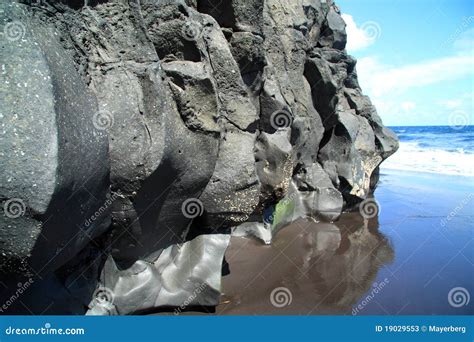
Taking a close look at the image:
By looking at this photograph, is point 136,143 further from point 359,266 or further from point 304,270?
point 359,266

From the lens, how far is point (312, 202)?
31.1 ft

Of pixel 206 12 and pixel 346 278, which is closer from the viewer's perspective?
pixel 206 12

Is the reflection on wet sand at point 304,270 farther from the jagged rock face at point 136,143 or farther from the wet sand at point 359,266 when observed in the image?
the jagged rock face at point 136,143

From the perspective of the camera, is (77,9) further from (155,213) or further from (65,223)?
(155,213)

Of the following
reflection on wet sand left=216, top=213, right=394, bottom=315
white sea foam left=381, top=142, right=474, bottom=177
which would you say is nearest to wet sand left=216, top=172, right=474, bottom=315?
reflection on wet sand left=216, top=213, right=394, bottom=315

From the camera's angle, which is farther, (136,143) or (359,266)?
(359,266)

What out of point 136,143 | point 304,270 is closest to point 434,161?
point 304,270

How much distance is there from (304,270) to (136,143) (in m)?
3.79

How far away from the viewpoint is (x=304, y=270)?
6.32 metres

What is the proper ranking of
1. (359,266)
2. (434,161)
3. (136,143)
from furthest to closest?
(434,161) → (359,266) → (136,143)

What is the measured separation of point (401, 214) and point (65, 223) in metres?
8.85

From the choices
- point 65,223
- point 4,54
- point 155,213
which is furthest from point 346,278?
point 4,54

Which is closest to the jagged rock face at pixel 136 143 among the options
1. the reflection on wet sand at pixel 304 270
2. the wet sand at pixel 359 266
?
the reflection on wet sand at pixel 304 270

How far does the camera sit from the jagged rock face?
2605mm
